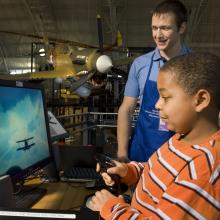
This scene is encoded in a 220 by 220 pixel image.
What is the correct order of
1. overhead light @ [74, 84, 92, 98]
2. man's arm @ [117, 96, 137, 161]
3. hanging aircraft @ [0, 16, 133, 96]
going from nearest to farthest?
man's arm @ [117, 96, 137, 161] < overhead light @ [74, 84, 92, 98] < hanging aircraft @ [0, 16, 133, 96]

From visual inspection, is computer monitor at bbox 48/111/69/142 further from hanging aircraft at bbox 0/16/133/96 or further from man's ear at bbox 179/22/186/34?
hanging aircraft at bbox 0/16/133/96

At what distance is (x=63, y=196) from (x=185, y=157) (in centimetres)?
77

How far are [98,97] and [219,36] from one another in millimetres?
10044

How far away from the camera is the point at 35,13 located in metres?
17.0

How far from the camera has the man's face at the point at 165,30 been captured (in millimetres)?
2031

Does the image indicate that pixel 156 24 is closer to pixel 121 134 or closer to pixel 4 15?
pixel 121 134

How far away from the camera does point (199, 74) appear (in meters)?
1.00

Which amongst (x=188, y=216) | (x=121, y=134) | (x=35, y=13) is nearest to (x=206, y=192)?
(x=188, y=216)

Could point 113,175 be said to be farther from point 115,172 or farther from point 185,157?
point 185,157

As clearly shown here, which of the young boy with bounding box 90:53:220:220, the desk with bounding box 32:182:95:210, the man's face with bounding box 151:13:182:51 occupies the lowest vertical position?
the desk with bounding box 32:182:95:210

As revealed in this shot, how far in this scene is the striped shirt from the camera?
2.78ft

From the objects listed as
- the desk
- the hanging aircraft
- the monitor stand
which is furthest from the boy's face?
the hanging aircraft

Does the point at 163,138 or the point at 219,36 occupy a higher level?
the point at 219,36

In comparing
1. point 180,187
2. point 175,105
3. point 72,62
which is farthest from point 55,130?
point 72,62
